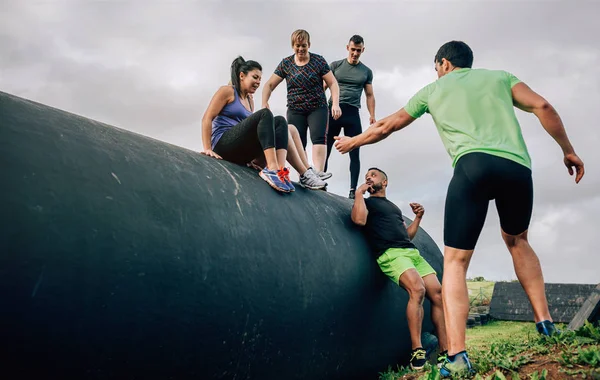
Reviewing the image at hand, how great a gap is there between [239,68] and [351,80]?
8.75 feet

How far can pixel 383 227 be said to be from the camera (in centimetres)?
464

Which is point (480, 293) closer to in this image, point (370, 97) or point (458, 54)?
point (370, 97)

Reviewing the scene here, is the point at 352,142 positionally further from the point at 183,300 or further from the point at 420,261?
the point at 183,300

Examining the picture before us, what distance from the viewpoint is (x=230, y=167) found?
3627 millimetres

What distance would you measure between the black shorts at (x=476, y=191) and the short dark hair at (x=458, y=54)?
75 centimetres

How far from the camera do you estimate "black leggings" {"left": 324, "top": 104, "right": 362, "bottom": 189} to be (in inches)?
262

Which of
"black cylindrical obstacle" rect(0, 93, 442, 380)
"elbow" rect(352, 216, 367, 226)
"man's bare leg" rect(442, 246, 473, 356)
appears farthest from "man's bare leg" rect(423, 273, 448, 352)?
"man's bare leg" rect(442, 246, 473, 356)

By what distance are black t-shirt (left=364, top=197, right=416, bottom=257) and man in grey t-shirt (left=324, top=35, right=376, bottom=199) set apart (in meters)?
1.79

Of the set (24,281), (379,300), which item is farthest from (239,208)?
(379,300)

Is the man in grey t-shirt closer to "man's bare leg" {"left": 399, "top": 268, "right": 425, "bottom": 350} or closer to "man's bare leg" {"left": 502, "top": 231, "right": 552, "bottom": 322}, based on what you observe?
"man's bare leg" {"left": 399, "top": 268, "right": 425, "bottom": 350}

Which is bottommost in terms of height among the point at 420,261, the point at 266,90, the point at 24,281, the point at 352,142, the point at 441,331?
the point at 441,331

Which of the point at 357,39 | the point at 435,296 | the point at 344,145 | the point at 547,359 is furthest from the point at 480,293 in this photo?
the point at 547,359

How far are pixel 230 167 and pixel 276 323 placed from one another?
1.13 meters

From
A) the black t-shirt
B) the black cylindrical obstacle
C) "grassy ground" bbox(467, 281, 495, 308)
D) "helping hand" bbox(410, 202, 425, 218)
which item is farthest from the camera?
"grassy ground" bbox(467, 281, 495, 308)
